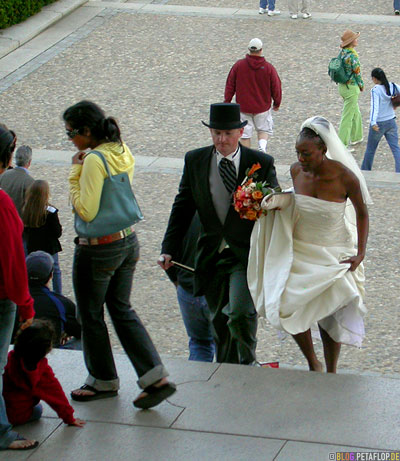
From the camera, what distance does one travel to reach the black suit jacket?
555 cm

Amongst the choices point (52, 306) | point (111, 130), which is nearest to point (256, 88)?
point (52, 306)

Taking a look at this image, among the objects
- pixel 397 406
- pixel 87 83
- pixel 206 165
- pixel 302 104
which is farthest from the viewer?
pixel 87 83

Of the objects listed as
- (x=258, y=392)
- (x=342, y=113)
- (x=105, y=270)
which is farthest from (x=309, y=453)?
(x=342, y=113)

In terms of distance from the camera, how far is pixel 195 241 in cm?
589

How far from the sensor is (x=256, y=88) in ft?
37.8

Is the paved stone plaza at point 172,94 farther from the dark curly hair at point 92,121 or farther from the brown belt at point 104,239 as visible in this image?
the dark curly hair at point 92,121

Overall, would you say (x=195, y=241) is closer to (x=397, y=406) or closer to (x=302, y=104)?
(x=397, y=406)

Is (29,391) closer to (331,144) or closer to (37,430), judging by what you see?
(37,430)

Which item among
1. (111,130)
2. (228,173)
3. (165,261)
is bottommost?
(165,261)

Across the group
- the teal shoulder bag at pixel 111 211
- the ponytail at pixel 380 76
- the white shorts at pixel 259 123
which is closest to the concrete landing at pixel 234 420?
the teal shoulder bag at pixel 111 211

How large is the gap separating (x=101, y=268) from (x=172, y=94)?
9.46 m

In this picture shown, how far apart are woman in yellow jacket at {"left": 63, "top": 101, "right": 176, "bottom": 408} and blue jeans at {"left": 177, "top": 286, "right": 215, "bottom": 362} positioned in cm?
95

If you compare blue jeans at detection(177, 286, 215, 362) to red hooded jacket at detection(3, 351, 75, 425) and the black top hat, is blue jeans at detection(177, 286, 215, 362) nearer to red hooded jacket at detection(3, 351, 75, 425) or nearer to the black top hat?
the black top hat

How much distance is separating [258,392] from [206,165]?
1465mm
